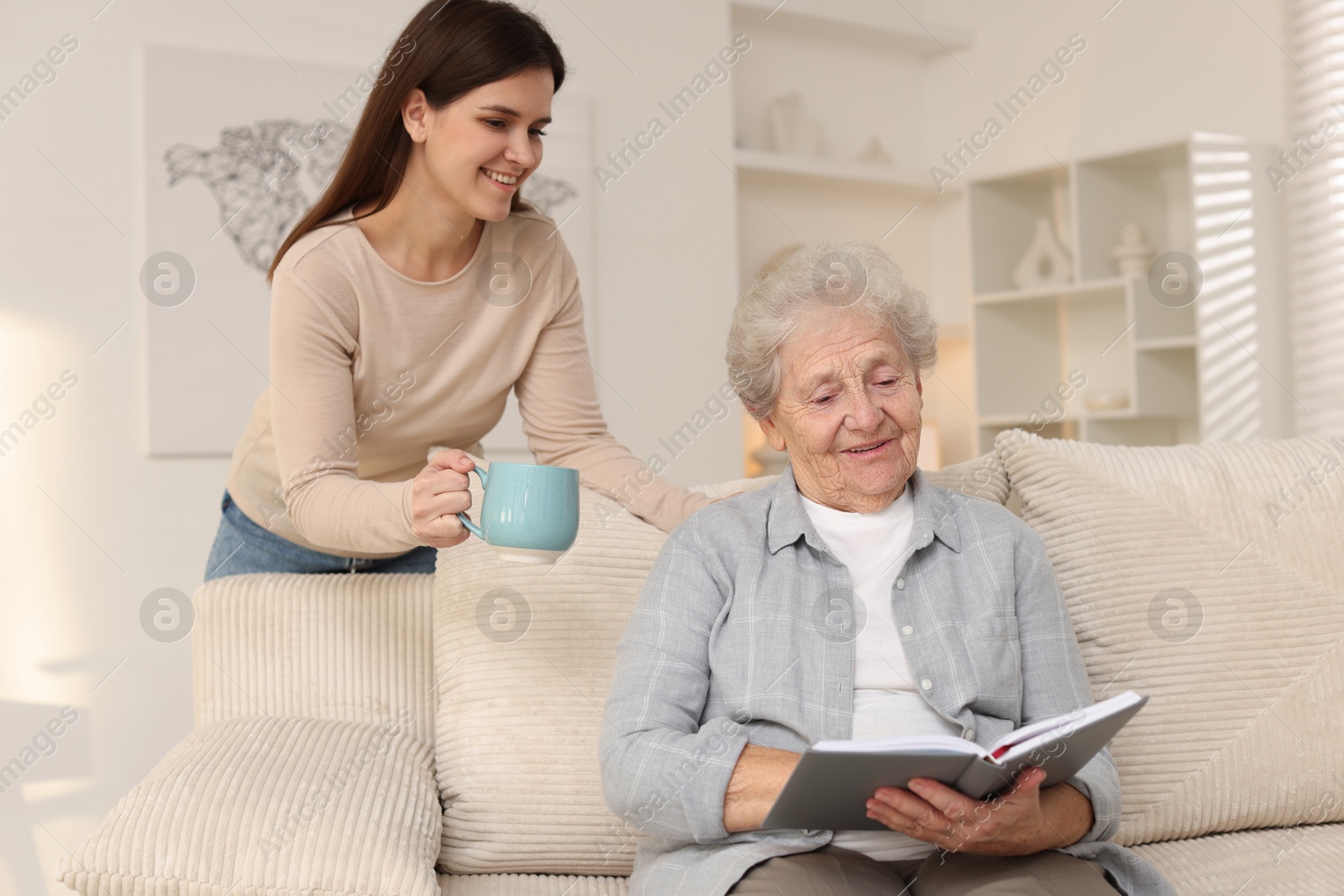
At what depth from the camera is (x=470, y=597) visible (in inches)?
63.9

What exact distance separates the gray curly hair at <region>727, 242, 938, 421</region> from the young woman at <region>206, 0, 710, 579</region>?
0.97ft

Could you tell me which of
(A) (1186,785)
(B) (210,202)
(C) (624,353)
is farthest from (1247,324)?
(B) (210,202)

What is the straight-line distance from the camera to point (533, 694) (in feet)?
5.16

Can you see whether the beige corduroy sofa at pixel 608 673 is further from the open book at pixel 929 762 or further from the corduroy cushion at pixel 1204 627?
the open book at pixel 929 762

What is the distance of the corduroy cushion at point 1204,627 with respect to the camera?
161 centimetres

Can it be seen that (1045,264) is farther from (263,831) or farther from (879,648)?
(263,831)

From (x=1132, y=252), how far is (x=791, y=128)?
1370 mm

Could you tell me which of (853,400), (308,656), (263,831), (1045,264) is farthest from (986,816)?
(1045,264)

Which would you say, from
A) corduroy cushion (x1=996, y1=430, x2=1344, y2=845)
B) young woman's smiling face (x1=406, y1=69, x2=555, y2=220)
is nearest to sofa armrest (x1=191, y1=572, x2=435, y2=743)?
young woman's smiling face (x1=406, y1=69, x2=555, y2=220)

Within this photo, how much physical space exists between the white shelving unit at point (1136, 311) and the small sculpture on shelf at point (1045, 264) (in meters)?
0.06

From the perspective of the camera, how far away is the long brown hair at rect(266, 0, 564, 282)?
5.21 ft

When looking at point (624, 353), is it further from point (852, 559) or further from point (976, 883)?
point (976, 883)

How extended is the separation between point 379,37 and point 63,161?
1.03m

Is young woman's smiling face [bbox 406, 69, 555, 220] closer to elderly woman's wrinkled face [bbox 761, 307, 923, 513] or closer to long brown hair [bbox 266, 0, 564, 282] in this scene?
long brown hair [bbox 266, 0, 564, 282]
